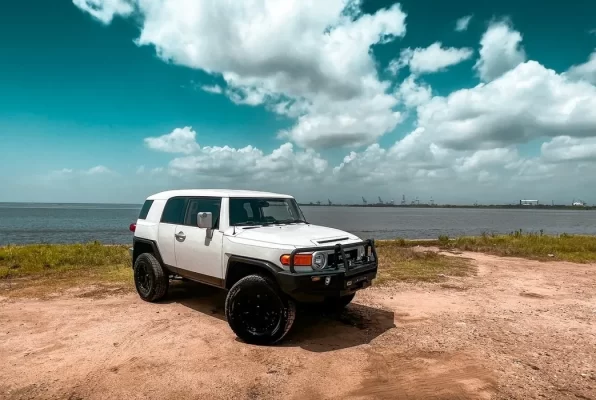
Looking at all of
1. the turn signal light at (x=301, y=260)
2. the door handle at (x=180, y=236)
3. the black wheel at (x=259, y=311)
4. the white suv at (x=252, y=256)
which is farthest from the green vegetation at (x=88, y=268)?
the turn signal light at (x=301, y=260)

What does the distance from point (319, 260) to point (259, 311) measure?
1169mm

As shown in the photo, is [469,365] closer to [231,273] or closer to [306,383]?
[306,383]

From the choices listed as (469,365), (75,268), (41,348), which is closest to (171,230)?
(41,348)

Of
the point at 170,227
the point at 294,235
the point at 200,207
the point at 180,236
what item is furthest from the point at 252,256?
the point at 170,227

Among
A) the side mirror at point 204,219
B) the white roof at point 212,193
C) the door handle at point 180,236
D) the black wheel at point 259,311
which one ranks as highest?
the white roof at point 212,193

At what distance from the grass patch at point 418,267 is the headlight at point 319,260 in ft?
16.3

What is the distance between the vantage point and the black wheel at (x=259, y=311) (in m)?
5.13

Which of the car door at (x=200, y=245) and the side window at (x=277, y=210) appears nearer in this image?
the car door at (x=200, y=245)

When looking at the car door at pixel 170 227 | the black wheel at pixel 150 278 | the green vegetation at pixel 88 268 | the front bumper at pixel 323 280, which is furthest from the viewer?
the green vegetation at pixel 88 268

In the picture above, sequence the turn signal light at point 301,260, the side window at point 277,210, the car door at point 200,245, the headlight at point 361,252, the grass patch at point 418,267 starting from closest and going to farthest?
the turn signal light at point 301,260, the headlight at point 361,252, the car door at point 200,245, the side window at point 277,210, the grass patch at point 418,267

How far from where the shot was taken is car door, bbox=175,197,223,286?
598cm

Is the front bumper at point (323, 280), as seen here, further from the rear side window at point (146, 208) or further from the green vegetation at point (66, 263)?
the green vegetation at point (66, 263)

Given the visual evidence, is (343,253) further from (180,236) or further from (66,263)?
(66,263)

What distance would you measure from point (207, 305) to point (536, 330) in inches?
228
